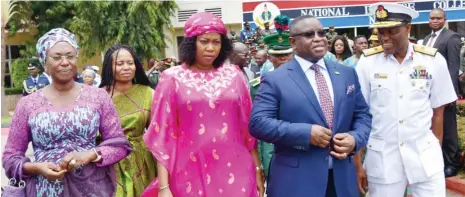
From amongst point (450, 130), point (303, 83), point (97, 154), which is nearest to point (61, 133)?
point (97, 154)

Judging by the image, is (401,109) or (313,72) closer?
(313,72)

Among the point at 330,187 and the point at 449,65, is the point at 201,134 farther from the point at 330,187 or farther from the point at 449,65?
the point at 449,65

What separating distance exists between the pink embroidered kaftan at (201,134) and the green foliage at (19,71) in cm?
2544

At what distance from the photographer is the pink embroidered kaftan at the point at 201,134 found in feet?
12.9

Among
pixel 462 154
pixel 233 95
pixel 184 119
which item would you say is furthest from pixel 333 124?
pixel 462 154

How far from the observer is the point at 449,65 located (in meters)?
7.42

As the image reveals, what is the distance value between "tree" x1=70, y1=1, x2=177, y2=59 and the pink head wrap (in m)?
18.4

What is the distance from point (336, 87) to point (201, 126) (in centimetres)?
87

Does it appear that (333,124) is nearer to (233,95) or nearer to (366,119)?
(366,119)

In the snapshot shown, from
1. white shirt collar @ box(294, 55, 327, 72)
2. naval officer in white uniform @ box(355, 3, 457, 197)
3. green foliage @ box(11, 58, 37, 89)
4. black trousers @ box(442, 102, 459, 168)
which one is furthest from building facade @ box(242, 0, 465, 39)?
white shirt collar @ box(294, 55, 327, 72)

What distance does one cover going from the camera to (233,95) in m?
3.99

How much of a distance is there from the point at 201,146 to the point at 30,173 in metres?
1.03

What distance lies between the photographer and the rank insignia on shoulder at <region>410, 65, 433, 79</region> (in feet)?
14.0

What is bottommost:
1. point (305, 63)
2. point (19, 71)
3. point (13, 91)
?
point (13, 91)
